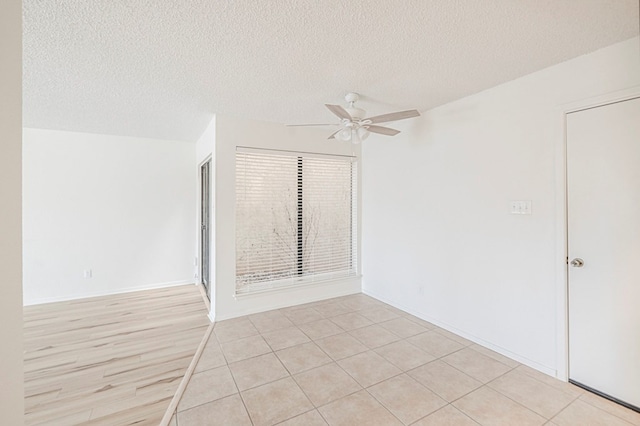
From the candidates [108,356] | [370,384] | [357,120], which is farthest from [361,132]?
[108,356]

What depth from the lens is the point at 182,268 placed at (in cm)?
497

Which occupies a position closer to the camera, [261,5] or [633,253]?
[261,5]

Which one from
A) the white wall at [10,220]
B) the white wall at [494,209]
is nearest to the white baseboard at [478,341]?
the white wall at [494,209]

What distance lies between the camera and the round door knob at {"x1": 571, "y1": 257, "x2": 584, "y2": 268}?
2144 millimetres

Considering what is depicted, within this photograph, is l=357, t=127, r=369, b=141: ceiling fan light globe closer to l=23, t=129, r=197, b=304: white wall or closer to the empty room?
the empty room

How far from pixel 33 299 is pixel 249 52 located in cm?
478

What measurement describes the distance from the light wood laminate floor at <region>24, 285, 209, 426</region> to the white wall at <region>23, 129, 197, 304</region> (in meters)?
0.48

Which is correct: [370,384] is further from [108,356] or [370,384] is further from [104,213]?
[104,213]

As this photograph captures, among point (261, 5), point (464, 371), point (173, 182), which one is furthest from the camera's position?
point (173, 182)

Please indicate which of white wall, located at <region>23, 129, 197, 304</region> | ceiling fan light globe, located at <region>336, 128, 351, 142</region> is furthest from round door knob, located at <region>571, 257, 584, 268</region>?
white wall, located at <region>23, 129, 197, 304</region>

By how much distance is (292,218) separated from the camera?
3.96m

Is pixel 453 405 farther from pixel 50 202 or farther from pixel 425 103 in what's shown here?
pixel 50 202

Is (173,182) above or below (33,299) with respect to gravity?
above

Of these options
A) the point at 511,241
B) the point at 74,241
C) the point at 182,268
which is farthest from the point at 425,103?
the point at 74,241
